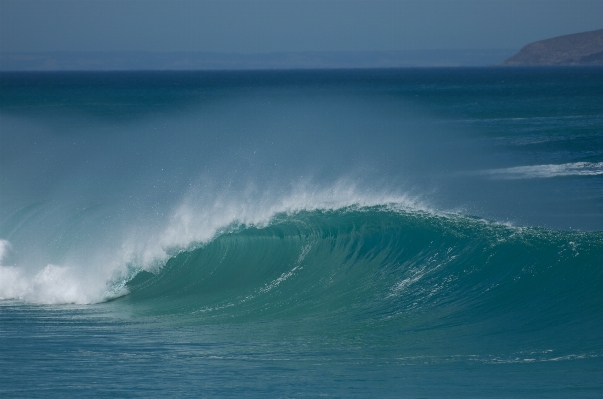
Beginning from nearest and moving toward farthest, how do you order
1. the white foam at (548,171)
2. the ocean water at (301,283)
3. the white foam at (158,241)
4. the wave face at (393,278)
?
1. the ocean water at (301,283)
2. the wave face at (393,278)
3. the white foam at (158,241)
4. the white foam at (548,171)

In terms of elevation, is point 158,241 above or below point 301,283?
above

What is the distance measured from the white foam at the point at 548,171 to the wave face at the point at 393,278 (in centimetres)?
972

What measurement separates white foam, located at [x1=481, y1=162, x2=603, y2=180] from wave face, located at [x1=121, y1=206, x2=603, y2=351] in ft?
31.9

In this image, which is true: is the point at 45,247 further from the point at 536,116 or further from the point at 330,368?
the point at 536,116

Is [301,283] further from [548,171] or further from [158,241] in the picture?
[548,171]

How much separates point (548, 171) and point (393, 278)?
1337 cm

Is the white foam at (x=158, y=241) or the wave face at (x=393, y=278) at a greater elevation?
the white foam at (x=158, y=241)

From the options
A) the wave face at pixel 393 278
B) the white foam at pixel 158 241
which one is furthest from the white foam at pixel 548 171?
the wave face at pixel 393 278

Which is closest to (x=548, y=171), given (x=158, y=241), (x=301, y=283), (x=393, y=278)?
(x=393, y=278)

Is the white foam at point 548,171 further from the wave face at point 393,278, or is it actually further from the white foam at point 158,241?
the wave face at point 393,278

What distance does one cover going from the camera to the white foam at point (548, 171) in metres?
22.4

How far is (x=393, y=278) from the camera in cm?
1157

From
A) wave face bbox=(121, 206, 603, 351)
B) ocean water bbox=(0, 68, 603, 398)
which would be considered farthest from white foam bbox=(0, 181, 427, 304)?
wave face bbox=(121, 206, 603, 351)

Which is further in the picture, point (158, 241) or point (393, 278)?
point (158, 241)
